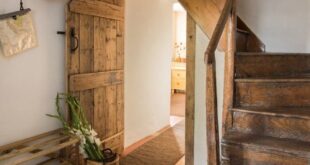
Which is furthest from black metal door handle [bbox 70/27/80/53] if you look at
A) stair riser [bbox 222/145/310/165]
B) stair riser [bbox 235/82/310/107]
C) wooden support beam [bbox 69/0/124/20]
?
stair riser [bbox 222/145/310/165]

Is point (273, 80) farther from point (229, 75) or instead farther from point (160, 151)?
point (160, 151)

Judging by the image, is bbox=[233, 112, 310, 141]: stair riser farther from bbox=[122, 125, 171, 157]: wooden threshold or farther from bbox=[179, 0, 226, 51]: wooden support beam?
bbox=[122, 125, 171, 157]: wooden threshold

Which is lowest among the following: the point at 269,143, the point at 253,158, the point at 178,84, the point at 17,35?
the point at 253,158

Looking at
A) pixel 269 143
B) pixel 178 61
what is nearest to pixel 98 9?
pixel 269 143

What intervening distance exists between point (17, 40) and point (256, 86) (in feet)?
6.08

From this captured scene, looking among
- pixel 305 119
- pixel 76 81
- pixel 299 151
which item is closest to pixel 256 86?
pixel 305 119

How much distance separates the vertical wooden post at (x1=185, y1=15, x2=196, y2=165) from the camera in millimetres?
2492

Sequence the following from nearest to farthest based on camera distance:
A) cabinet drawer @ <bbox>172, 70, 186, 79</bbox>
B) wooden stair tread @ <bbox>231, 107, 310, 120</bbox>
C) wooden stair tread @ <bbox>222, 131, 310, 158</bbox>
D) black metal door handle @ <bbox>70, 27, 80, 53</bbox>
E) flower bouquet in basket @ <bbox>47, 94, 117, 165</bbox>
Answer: wooden stair tread @ <bbox>222, 131, 310, 158</bbox> < wooden stair tread @ <bbox>231, 107, 310, 120</bbox> < flower bouquet in basket @ <bbox>47, 94, 117, 165</bbox> < black metal door handle @ <bbox>70, 27, 80, 53</bbox> < cabinet drawer @ <bbox>172, 70, 186, 79</bbox>

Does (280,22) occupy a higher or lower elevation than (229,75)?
higher

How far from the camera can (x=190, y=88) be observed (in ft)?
8.34

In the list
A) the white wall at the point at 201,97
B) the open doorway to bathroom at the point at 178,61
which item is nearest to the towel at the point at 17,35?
the white wall at the point at 201,97

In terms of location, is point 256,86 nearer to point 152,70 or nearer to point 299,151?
point 299,151

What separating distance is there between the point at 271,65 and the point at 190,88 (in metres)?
0.68

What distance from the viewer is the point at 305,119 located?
6.04 ft
